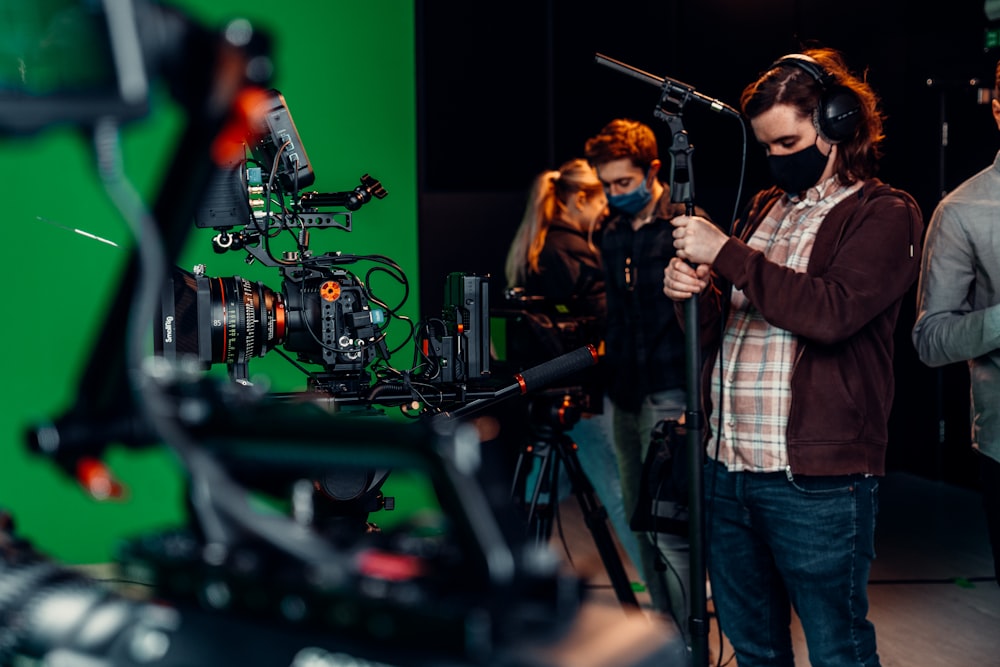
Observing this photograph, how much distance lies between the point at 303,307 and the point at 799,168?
1038mm

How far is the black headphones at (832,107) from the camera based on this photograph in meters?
1.76

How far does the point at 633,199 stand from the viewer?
287 cm

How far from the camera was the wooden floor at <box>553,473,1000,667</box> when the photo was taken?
2883 mm

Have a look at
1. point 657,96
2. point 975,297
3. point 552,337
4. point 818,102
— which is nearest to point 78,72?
point 818,102

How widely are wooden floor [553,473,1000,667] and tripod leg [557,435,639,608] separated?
0.30 ft

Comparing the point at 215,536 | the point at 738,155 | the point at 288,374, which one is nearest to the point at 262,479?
the point at 215,536

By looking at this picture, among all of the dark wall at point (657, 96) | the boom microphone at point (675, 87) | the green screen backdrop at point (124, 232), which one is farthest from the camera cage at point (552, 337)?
the dark wall at point (657, 96)

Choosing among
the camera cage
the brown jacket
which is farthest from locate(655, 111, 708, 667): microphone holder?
the camera cage

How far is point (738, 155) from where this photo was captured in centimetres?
503

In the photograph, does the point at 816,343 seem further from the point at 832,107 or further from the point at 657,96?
the point at 657,96

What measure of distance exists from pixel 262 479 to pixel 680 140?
1303 mm

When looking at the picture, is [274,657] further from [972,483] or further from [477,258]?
[972,483]

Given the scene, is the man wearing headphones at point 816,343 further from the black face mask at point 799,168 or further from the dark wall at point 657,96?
the dark wall at point 657,96

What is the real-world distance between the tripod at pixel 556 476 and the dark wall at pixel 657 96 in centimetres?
198
